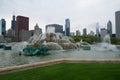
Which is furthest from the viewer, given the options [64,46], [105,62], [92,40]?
[92,40]

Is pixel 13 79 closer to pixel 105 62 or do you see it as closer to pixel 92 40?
pixel 105 62

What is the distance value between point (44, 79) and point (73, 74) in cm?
160

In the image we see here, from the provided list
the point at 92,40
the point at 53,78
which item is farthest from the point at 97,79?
the point at 92,40

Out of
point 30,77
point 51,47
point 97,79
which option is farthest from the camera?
point 51,47

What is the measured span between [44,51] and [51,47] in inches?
673

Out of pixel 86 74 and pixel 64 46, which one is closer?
pixel 86 74

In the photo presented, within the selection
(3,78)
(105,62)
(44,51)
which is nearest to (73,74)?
(3,78)

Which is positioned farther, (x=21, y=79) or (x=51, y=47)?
(x=51, y=47)

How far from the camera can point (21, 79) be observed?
7648mm

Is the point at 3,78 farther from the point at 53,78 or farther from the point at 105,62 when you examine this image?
the point at 105,62

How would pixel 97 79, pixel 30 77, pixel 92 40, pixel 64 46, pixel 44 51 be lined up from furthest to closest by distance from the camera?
pixel 92 40, pixel 64 46, pixel 44 51, pixel 30 77, pixel 97 79

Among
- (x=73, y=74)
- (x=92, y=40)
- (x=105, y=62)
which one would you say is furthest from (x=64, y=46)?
(x=92, y=40)

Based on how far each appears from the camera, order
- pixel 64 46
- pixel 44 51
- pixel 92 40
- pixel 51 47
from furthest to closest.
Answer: pixel 92 40 → pixel 64 46 → pixel 51 47 → pixel 44 51

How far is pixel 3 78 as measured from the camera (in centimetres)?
796
